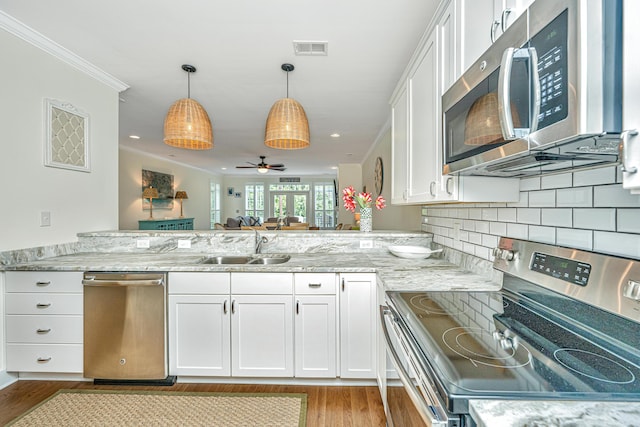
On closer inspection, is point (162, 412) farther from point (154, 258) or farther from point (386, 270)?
point (386, 270)

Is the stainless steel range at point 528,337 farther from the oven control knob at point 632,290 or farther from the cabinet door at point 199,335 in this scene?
the cabinet door at point 199,335

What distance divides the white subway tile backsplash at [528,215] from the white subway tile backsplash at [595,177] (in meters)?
0.23

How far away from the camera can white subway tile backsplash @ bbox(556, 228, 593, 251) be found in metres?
1.03

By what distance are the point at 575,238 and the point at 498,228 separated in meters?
0.49

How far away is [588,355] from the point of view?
81 cm

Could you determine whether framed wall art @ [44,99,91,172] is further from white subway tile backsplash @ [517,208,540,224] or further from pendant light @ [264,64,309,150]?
white subway tile backsplash @ [517,208,540,224]

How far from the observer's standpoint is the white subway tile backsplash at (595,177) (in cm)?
95

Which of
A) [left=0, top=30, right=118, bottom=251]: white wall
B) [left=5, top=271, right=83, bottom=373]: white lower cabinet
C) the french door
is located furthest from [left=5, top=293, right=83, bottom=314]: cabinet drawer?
the french door

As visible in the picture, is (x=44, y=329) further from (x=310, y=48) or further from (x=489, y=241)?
(x=489, y=241)

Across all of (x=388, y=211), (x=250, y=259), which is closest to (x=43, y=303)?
(x=250, y=259)

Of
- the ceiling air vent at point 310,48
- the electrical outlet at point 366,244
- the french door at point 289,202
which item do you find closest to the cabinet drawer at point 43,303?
the electrical outlet at point 366,244

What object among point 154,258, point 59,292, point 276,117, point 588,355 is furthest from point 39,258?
point 588,355

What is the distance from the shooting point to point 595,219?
1.01 m

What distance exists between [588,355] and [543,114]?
66cm
